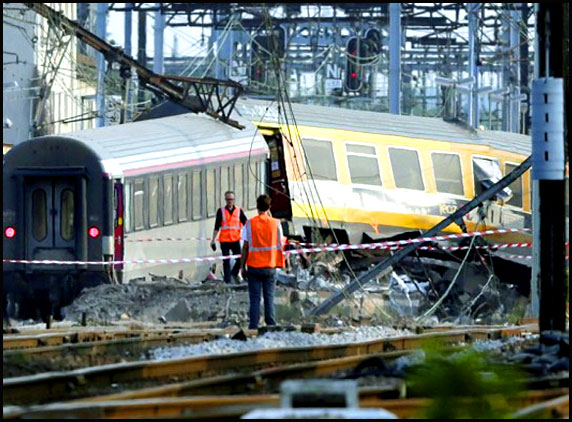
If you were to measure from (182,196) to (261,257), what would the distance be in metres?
9.21

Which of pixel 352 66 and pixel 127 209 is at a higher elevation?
pixel 352 66

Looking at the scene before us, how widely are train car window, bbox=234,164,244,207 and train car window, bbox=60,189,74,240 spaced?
3.77 m

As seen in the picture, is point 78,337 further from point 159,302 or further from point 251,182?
point 251,182

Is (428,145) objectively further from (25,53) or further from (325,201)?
(25,53)

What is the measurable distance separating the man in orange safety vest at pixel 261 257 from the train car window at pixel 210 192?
958 centimetres

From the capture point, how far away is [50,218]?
84.4 ft

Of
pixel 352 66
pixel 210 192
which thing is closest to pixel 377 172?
pixel 210 192

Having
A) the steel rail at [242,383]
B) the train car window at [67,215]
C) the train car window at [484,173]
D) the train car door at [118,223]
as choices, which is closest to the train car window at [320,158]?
the train car window at [484,173]

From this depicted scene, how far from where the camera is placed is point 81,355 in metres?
14.6

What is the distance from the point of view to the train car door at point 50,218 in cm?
2552

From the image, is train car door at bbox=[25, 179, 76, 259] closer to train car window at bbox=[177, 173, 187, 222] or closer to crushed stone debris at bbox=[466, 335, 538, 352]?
train car window at bbox=[177, 173, 187, 222]

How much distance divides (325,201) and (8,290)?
6949 mm

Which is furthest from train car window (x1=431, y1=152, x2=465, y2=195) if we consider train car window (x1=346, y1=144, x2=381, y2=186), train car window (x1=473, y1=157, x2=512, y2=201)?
train car window (x1=346, y1=144, x2=381, y2=186)

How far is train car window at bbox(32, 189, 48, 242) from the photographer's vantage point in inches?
1008
